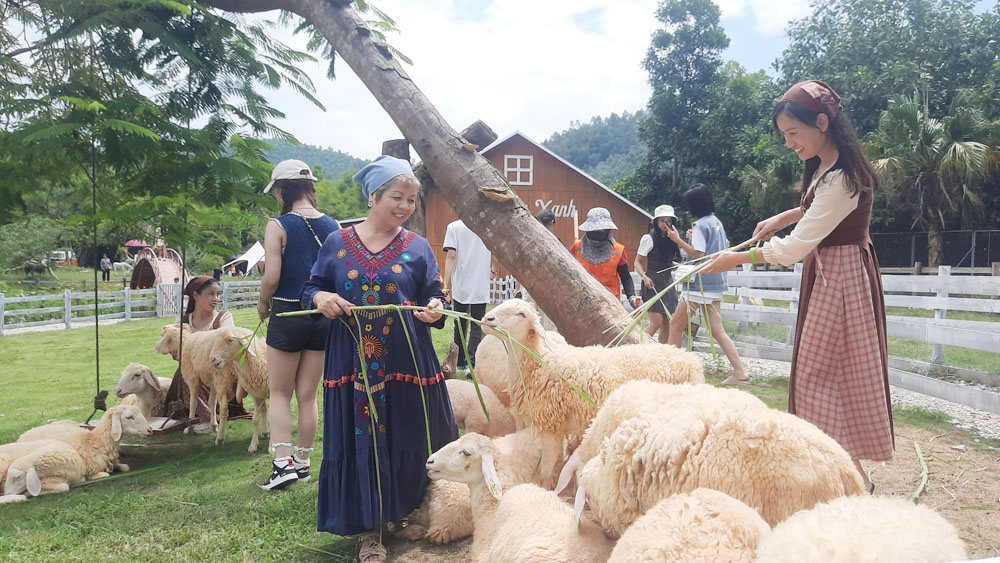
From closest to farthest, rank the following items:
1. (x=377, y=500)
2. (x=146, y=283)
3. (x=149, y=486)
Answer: (x=377, y=500), (x=149, y=486), (x=146, y=283)

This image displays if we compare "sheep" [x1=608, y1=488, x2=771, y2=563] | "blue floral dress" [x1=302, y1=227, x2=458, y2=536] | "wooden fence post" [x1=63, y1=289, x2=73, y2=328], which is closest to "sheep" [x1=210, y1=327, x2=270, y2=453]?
"blue floral dress" [x1=302, y1=227, x2=458, y2=536]

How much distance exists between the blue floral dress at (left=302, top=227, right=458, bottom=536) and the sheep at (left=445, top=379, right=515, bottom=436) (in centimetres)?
141

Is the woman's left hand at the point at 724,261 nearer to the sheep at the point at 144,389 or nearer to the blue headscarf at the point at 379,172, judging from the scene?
the blue headscarf at the point at 379,172

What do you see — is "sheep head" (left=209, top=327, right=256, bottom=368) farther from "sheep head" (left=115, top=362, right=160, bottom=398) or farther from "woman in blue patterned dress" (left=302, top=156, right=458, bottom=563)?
"woman in blue patterned dress" (left=302, top=156, right=458, bottom=563)

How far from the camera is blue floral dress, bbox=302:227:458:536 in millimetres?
2889

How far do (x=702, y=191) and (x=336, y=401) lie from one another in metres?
4.91

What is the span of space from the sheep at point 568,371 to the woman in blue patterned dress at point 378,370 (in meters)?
0.52

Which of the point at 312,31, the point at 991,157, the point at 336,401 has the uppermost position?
the point at 991,157

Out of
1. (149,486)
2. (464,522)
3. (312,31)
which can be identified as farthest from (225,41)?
(464,522)

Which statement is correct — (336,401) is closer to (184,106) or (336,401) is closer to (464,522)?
(464,522)

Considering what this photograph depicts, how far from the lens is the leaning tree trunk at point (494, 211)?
13.6ft

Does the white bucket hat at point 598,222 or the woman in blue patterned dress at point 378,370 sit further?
the white bucket hat at point 598,222

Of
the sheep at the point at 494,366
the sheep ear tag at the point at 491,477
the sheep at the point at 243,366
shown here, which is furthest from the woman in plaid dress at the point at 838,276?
the sheep at the point at 243,366

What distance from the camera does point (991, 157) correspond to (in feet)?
76.8
